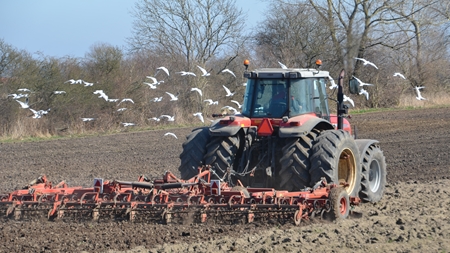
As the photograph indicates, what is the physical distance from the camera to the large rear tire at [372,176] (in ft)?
26.4

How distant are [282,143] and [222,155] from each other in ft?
2.36

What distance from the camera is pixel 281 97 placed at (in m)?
7.69

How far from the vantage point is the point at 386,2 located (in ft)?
101

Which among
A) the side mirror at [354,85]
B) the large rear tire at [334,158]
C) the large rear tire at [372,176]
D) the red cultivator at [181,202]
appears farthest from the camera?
the large rear tire at [372,176]

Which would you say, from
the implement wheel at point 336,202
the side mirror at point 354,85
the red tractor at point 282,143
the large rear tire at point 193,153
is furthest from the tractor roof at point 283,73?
the implement wheel at point 336,202

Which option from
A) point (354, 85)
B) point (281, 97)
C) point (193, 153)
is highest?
point (354, 85)

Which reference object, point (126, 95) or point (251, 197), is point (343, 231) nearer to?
point (251, 197)

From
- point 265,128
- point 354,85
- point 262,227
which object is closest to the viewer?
point 262,227

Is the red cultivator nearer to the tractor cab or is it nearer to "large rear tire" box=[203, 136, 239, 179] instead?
"large rear tire" box=[203, 136, 239, 179]

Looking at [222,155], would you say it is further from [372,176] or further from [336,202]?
[372,176]

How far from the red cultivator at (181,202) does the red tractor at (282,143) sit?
29cm

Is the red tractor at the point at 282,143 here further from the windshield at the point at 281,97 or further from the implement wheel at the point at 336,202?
the implement wheel at the point at 336,202

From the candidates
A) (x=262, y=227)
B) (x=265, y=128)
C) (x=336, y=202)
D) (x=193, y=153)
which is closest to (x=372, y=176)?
(x=265, y=128)

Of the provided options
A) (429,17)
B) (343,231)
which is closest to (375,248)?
(343,231)
